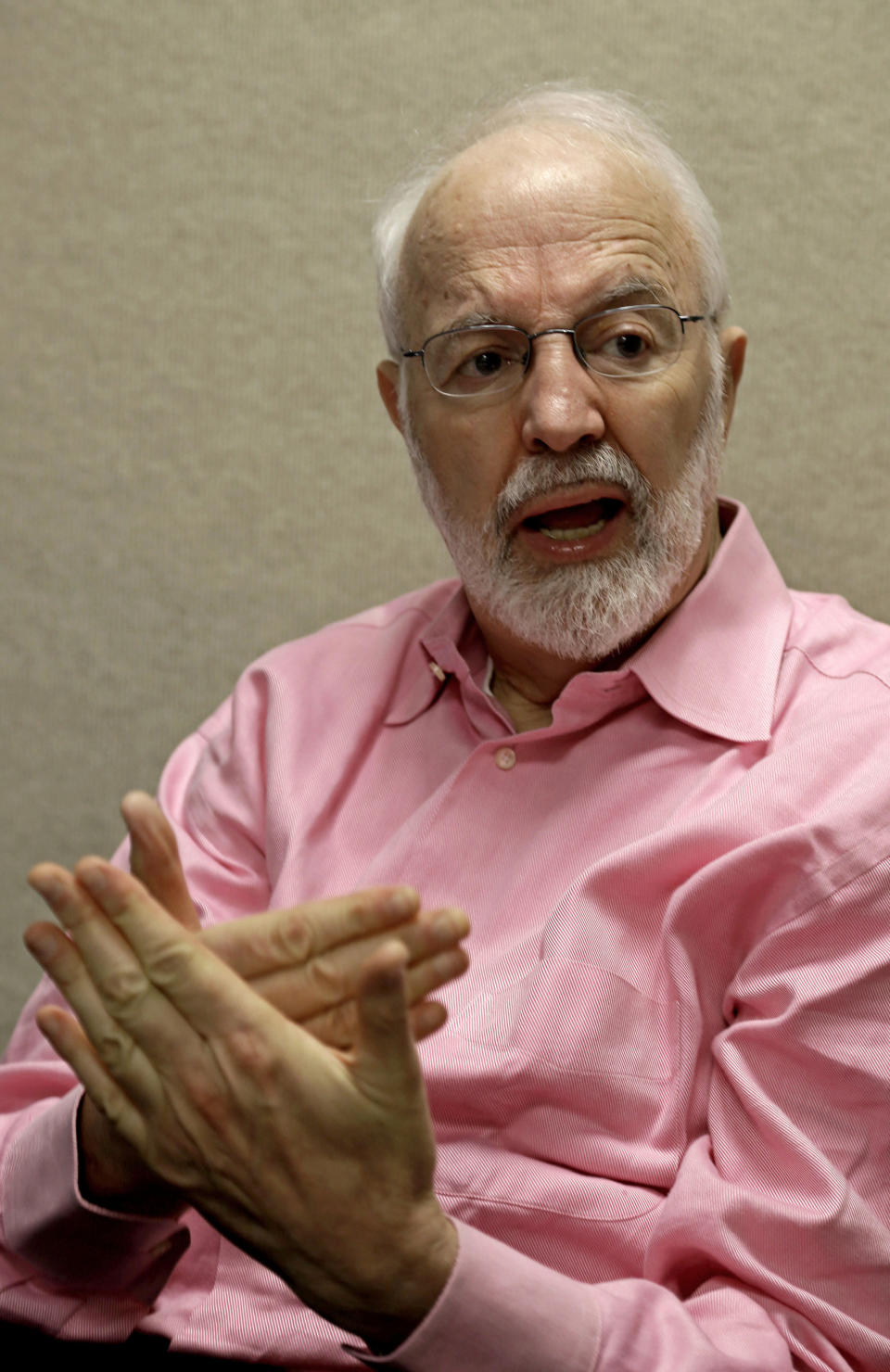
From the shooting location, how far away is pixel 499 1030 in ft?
4.26

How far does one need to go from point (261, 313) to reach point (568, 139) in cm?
63

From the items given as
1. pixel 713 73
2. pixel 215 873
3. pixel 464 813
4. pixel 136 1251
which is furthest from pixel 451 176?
pixel 136 1251

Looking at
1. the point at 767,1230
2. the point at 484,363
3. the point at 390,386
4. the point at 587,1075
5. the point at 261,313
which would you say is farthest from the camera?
the point at 261,313

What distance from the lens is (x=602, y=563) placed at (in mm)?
1453

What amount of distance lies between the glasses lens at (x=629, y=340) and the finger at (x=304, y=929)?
0.74m

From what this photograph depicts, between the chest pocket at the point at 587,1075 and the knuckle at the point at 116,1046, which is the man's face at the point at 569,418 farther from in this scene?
the knuckle at the point at 116,1046

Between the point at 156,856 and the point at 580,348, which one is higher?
the point at 580,348

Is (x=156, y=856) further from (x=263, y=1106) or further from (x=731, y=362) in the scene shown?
(x=731, y=362)

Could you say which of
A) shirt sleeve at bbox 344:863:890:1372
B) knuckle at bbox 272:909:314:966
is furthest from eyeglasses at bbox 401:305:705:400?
knuckle at bbox 272:909:314:966

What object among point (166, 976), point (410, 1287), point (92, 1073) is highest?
point (166, 976)

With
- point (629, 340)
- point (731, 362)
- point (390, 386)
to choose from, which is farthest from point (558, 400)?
point (390, 386)

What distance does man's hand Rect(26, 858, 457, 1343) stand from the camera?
3.01ft

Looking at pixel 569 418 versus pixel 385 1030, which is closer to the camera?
pixel 385 1030

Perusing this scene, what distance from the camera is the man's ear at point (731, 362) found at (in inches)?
62.3
